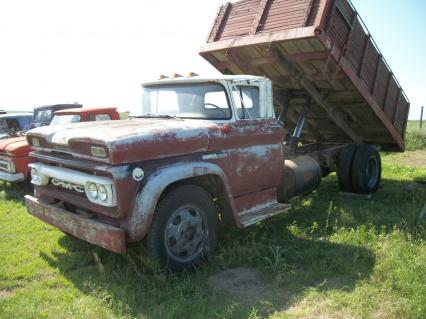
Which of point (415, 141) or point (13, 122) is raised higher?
point (13, 122)

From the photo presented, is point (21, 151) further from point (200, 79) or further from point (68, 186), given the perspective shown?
point (200, 79)

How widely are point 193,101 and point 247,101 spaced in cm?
68

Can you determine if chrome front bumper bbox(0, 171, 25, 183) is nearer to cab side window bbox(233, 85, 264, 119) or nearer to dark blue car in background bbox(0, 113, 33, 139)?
dark blue car in background bbox(0, 113, 33, 139)

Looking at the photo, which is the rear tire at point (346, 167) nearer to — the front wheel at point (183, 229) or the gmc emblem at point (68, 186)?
the front wheel at point (183, 229)

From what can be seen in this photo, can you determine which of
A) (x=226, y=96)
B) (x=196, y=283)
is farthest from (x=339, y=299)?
(x=226, y=96)

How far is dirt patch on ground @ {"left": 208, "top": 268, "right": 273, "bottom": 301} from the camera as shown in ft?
12.7

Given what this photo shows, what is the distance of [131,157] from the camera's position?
372cm

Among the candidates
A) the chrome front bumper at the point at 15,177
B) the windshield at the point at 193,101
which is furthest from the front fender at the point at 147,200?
the chrome front bumper at the point at 15,177

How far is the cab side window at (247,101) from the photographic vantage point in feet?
16.5

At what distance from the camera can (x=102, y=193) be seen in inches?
150

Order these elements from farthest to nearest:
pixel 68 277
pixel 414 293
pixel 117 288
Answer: pixel 68 277 → pixel 117 288 → pixel 414 293

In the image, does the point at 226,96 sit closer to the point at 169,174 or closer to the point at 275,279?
the point at 169,174

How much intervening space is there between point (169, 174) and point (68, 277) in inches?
60.6

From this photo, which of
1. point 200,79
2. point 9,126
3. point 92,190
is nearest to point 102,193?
point 92,190
